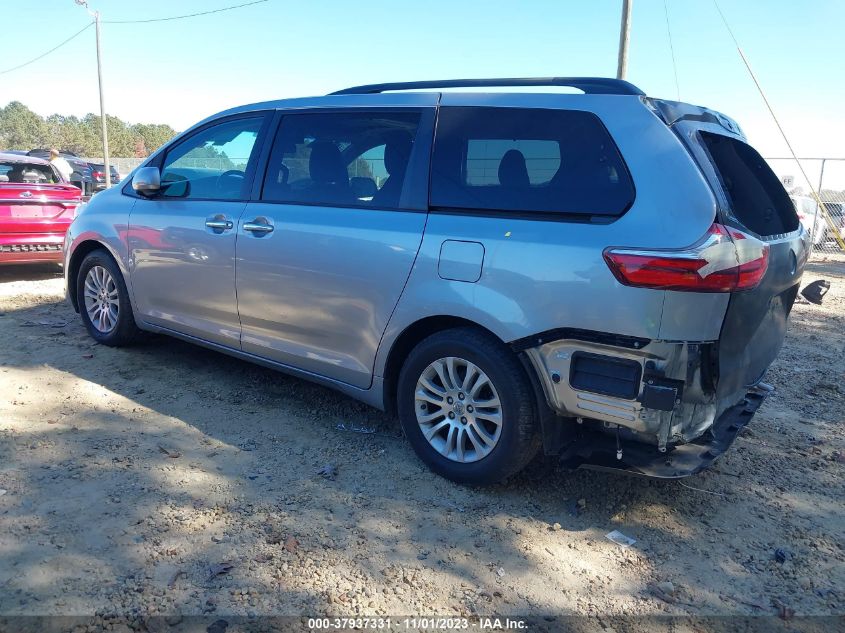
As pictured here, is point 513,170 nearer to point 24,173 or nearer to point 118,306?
point 118,306

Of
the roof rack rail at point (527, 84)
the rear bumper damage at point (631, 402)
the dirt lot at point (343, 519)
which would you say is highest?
the roof rack rail at point (527, 84)

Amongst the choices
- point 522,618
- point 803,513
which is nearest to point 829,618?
point 803,513

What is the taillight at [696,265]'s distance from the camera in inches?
104

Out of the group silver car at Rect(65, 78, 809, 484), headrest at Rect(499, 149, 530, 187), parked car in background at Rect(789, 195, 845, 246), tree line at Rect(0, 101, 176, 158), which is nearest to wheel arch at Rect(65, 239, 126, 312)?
silver car at Rect(65, 78, 809, 484)

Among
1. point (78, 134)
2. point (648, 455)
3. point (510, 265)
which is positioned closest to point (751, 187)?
point (510, 265)

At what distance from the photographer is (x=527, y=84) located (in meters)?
3.41

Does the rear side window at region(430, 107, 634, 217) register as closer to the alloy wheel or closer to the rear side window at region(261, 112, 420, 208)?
the rear side window at region(261, 112, 420, 208)

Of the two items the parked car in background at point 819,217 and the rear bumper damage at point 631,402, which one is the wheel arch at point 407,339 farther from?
the parked car in background at point 819,217

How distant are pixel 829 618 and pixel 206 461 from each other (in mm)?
2935

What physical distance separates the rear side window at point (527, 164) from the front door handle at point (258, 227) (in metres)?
Answer: 1.14

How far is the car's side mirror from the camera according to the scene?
468cm

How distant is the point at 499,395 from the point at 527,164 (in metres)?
1.12

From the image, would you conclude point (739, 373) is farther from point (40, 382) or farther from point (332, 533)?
point (40, 382)

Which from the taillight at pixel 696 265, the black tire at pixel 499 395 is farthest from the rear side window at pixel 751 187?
the black tire at pixel 499 395
